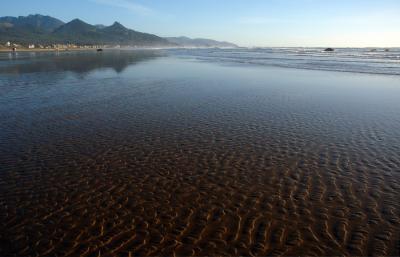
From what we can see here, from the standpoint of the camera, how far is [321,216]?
29.7 feet

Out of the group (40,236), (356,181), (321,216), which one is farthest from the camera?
(356,181)

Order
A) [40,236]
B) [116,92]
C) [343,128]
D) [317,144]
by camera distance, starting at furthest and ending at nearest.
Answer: [116,92]
[343,128]
[317,144]
[40,236]

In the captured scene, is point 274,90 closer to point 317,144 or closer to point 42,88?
point 317,144

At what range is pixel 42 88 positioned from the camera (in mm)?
31484

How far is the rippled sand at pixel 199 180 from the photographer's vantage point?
8.02m

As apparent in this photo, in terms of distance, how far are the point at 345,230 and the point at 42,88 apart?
3155cm

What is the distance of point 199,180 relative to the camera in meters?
11.4

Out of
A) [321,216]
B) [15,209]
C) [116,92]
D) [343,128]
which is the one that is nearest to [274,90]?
[343,128]

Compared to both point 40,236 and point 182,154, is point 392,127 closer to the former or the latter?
point 182,154

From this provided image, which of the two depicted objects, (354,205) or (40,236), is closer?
(40,236)

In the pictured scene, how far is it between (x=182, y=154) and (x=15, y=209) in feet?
22.2

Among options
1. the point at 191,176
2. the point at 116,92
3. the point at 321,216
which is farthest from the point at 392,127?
the point at 116,92

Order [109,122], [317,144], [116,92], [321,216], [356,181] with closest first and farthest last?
[321,216]
[356,181]
[317,144]
[109,122]
[116,92]

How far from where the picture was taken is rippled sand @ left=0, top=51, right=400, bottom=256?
26.3 ft
